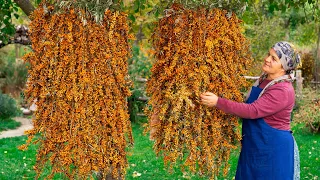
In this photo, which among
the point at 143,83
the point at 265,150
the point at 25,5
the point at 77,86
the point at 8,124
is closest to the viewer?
the point at 77,86

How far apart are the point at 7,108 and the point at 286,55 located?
8.04 meters

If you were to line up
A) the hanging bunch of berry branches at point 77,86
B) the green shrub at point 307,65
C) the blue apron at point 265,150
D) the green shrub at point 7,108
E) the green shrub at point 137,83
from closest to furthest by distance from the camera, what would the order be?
the hanging bunch of berry branches at point 77,86, the blue apron at point 265,150, the green shrub at point 137,83, the green shrub at point 7,108, the green shrub at point 307,65

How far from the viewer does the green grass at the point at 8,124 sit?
373 inches

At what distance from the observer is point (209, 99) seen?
2986 millimetres

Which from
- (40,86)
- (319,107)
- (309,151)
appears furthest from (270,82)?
(319,107)

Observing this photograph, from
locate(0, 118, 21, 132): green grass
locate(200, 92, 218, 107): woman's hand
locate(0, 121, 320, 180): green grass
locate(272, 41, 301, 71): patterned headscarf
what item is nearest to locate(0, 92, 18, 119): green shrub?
locate(0, 118, 21, 132): green grass

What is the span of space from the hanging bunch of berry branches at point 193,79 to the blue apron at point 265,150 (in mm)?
132

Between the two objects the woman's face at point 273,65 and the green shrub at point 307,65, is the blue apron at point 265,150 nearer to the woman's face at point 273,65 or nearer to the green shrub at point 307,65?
the woman's face at point 273,65

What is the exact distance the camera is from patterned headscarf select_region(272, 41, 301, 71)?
3086 millimetres

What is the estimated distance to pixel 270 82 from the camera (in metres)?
3.13

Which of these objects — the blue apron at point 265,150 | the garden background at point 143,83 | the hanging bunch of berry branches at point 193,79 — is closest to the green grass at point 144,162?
the garden background at point 143,83

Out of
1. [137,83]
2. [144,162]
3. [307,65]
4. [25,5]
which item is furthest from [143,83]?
[25,5]

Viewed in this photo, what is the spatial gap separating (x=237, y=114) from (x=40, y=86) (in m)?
1.23

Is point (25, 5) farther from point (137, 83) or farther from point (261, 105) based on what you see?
point (137, 83)
